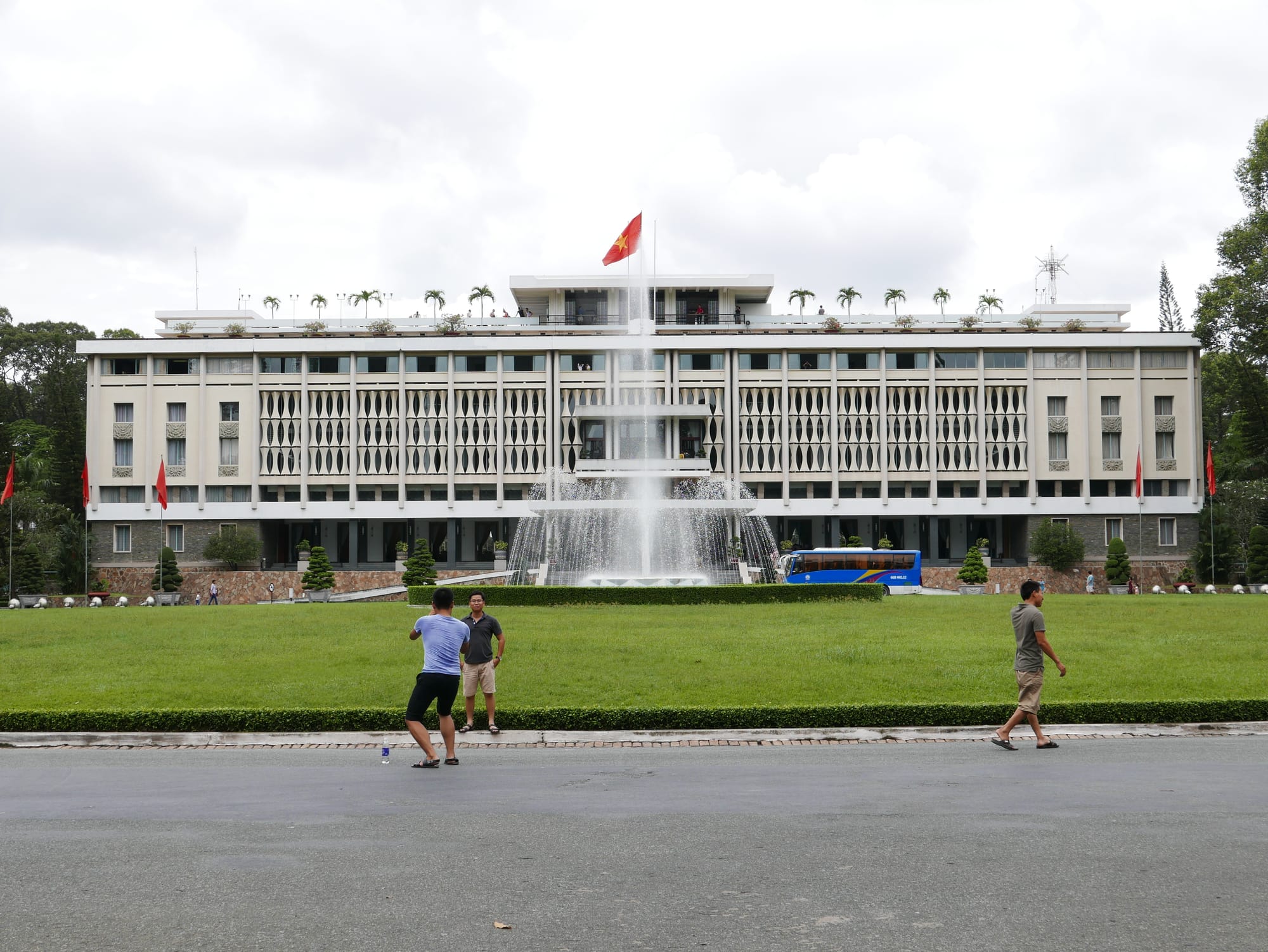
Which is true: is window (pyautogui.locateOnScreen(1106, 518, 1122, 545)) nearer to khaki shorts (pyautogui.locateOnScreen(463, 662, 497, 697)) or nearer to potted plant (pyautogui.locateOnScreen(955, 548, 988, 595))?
potted plant (pyautogui.locateOnScreen(955, 548, 988, 595))

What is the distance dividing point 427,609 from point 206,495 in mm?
39843

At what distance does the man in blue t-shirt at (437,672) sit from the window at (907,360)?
2449 inches

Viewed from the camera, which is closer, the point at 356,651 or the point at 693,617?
the point at 356,651

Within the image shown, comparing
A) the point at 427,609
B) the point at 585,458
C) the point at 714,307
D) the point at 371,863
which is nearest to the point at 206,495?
the point at 585,458

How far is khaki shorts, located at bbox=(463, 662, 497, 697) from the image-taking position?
1478 centimetres

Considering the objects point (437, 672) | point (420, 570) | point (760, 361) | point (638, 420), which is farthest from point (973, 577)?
point (437, 672)

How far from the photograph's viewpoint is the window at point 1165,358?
70.9m

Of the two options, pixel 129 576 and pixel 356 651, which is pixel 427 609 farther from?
pixel 129 576

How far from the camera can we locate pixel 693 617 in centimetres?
2998

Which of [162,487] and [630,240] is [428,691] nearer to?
[630,240]

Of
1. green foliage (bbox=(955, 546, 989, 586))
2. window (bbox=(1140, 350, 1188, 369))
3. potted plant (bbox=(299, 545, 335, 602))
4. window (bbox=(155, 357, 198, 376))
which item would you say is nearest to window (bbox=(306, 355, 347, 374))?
window (bbox=(155, 357, 198, 376))

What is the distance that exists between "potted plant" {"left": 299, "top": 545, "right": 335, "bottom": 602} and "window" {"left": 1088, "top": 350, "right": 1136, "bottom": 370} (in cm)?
4649

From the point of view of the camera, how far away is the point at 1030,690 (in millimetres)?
13500

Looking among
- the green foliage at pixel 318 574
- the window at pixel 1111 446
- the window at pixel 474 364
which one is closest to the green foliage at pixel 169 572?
the green foliage at pixel 318 574
